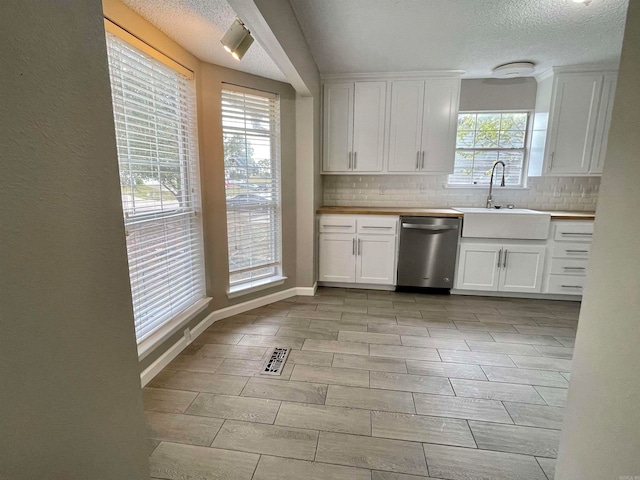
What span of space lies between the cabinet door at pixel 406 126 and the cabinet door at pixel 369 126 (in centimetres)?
11

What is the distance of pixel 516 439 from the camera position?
1503mm

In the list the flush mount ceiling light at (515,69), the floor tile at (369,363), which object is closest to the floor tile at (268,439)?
the floor tile at (369,363)

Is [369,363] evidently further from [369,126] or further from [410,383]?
[369,126]

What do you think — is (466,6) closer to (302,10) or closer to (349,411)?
(302,10)

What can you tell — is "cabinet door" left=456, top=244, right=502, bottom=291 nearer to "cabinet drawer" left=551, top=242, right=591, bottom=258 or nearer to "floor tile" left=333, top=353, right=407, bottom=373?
"cabinet drawer" left=551, top=242, right=591, bottom=258

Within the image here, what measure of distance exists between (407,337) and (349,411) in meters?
1.00

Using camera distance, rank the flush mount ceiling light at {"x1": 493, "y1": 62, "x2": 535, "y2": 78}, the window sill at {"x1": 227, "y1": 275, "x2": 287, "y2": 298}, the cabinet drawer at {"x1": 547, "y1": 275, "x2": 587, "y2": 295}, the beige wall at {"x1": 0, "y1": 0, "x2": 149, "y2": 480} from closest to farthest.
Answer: the beige wall at {"x1": 0, "y1": 0, "x2": 149, "y2": 480} < the window sill at {"x1": 227, "y1": 275, "x2": 287, "y2": 298} < the flush mount ceiling light at {"x1": 493, "y1": 62, "x2": 535, "y2": 78} < the cabinet drawer at {"x1": 547, "y1": 275, "x2": 587, "y2": 295}

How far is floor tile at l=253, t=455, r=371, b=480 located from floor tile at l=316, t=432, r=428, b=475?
3 cm

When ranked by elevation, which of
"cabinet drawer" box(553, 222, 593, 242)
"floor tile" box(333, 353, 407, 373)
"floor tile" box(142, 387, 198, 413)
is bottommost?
"floor tile" box(142, 387, 198, 413)

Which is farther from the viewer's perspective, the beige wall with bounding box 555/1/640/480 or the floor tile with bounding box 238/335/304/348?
the floor tile with bounding box 238/335/304/348

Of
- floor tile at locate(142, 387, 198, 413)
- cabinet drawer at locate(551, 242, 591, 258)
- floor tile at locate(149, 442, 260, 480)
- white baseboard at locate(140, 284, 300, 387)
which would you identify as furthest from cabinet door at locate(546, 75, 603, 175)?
floor tile at locate(142, 387, 198, 413)

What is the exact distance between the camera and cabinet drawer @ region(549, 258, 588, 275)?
3.20 m

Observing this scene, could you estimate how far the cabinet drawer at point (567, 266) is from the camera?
320cm

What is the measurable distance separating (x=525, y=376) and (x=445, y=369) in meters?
0.51
